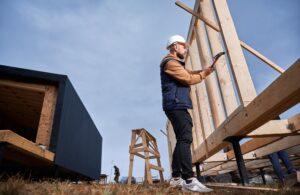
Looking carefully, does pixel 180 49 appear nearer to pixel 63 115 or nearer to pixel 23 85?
pixel 63 115

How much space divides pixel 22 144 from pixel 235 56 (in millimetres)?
3523

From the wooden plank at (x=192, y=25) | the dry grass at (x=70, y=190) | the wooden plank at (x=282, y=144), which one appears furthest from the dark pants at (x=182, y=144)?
the wooden plank at (x=192, y=25)

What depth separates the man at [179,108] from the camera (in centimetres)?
284

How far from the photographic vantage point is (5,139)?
308 centimetres

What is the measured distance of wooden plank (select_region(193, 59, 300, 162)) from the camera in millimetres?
2017

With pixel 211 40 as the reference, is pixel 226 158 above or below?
below

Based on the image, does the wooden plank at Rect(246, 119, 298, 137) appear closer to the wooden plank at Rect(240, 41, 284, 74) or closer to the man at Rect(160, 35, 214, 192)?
the man at Rect(160, 35, 214, 192)

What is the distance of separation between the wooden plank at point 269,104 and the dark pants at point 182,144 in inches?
26.5

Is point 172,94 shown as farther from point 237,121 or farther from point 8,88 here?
point 8,88

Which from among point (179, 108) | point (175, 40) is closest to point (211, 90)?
point (175, 40)

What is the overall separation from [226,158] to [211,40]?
3015mm

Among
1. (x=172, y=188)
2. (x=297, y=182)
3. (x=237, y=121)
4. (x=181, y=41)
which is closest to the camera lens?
(x=297, y=182)

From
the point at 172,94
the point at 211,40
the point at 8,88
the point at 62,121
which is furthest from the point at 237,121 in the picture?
the point at 8,88

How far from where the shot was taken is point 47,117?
4.90 meters
